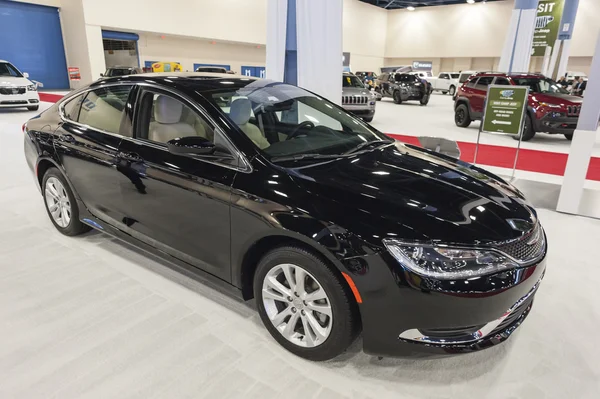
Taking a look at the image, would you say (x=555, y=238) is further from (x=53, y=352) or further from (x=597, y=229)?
(x=53, y=352)

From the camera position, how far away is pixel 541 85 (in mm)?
8695

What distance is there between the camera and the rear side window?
126 inches

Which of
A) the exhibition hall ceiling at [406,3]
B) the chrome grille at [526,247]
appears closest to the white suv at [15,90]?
the chrome grille at [526,247]

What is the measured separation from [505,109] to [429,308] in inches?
187

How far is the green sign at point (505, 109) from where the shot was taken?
211 inches

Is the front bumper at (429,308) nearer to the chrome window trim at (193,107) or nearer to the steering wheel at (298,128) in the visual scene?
the chrome window trim at (193,107)

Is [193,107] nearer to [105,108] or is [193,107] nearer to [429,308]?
[105,108]

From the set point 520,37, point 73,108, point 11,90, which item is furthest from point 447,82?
point 73,108

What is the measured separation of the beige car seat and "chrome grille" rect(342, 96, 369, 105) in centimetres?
812

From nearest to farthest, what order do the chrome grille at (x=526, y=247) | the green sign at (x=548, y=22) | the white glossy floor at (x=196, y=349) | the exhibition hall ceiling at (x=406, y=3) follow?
1. the chrome grille at (x=526, y=247)
2. the white glossy floor at (x=196, y=349)
3. the green sign at (x=548, y=22)
4. the exhibition hall ceiling at (x=406, y=3)

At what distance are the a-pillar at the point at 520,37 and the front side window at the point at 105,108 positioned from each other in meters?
12.9

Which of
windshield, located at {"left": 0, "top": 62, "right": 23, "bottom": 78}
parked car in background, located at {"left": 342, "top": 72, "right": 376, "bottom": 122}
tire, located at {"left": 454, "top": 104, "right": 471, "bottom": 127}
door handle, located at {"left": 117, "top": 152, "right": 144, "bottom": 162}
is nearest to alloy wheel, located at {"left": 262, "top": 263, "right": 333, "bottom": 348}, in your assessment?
door handle, located at {"left": 117, "top": 152, "right": 144, "bottom": 162}

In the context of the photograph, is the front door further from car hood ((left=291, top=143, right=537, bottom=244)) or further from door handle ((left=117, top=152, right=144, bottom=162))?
car hood ((left=291, top=143, right=537, bottom=244))

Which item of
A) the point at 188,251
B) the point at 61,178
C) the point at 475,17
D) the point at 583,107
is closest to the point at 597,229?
the point at 583,107
